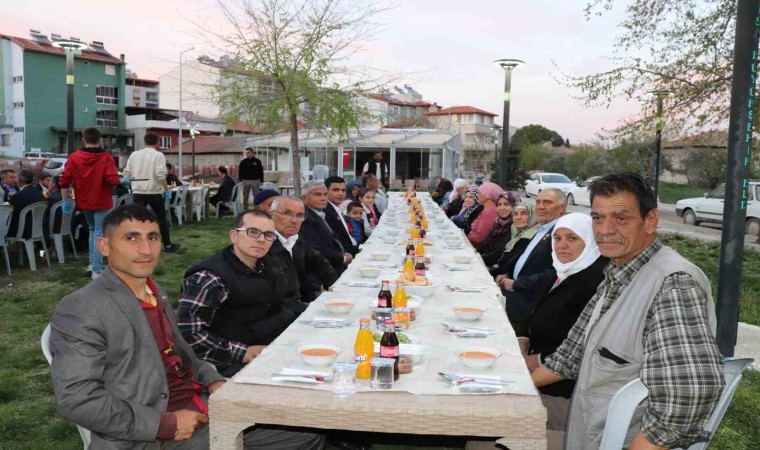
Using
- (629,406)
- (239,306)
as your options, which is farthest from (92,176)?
(629,406)

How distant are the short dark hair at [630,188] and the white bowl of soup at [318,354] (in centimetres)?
124

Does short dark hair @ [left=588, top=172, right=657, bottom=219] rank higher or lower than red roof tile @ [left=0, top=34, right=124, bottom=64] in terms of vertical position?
lower

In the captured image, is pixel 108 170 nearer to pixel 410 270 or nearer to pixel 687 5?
pixel 410 270

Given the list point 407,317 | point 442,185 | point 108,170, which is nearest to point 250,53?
point 442,185

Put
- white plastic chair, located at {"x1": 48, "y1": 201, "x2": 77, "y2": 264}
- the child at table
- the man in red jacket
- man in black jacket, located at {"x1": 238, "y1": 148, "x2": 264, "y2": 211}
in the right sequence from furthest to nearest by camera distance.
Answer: man in black jacket, located at {"x1": 238, "y1": 148, "x2": 264, "y2": 211} < white plastic chair, located at {"x1": 48, "y1": 201, "x2": 77, "y2": 264} < the child at table < the man in red jacket

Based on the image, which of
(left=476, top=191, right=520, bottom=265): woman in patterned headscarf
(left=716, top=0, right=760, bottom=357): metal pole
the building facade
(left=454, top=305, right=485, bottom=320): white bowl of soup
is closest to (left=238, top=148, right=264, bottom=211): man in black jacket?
(left=476, top=191, right=520, bottom=265): woman in patterned headscarf

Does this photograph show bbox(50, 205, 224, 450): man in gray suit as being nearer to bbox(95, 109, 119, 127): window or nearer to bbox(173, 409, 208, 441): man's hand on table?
bbox(173, 409, 208, 441): man's hand on table

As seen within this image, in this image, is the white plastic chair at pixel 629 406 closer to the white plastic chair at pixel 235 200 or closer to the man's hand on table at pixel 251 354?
the man's hand on table at pixel 251 354

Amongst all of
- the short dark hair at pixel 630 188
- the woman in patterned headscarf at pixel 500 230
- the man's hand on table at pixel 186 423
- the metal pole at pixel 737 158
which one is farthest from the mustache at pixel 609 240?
the woman in patterned headscarf at pixel 500 230

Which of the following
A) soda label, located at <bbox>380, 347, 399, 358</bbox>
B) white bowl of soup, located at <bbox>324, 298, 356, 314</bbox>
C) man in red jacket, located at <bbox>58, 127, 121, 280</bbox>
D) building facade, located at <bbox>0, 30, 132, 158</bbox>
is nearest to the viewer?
soda label, located at <bbox>380, 347, 399, 358</bbox>

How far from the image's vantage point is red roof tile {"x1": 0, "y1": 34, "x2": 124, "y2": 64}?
45.6m

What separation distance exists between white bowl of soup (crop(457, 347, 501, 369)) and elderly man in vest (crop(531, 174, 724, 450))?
356mm

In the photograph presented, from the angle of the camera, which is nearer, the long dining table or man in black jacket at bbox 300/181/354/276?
the long dining table

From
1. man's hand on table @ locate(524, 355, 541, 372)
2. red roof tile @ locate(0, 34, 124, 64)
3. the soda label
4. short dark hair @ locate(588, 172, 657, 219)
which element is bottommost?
man's hand on table @ locate(524, 355, 541, 372)
